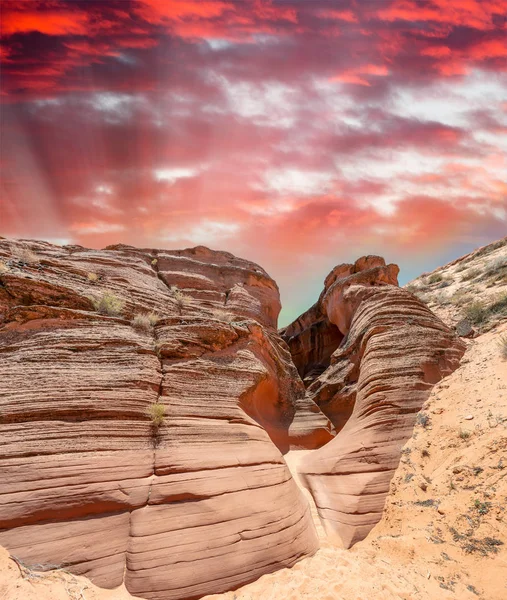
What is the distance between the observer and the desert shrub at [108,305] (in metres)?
10.2

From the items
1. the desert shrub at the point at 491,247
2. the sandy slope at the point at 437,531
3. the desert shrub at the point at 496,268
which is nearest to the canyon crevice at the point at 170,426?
the sandy slope at the point at 437,531

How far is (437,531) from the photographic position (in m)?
6.52

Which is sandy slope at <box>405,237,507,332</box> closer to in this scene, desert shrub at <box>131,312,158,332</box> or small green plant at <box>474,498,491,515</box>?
small green plant at <box>474,498,491,515</box>

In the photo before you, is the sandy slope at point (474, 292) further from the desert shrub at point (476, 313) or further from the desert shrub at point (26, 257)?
the desert shrub at point (26, 257)

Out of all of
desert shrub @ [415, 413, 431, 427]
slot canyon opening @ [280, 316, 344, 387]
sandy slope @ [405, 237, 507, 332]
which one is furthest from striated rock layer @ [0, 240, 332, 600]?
slot canyon opening @ [280, 316, 344, 387]

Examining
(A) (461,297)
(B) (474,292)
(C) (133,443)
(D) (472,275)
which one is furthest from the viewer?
(D) (472,275)

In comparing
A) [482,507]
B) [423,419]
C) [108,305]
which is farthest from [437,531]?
[108,305]

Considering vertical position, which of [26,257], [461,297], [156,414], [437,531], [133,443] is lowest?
[437,531]

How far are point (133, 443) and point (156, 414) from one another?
802mm

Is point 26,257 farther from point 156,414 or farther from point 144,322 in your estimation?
point 156,414

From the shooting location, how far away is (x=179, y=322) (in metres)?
11.0

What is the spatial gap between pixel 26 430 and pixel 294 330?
22.3 m

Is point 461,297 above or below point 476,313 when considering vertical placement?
above

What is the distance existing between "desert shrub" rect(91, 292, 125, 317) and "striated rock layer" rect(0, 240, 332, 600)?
40 mm
